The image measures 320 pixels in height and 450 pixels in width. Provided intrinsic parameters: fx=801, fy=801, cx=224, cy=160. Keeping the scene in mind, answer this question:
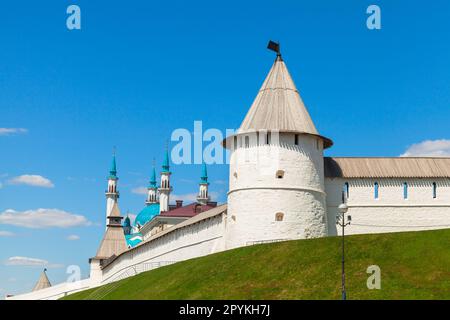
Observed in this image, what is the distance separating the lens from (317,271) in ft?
105

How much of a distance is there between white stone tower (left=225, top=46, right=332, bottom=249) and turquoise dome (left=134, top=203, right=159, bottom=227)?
2520 inches

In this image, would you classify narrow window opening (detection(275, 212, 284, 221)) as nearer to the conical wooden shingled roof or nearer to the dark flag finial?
the dark flag finial

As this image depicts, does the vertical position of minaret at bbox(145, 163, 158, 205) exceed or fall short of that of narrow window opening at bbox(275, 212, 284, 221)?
it exceeds it

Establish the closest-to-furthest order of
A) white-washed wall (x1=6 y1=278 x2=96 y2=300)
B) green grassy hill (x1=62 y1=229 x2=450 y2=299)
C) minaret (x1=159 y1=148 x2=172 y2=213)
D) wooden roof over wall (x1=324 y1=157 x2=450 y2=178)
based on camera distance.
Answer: green grassy hill (x1=62 y1=229 x2=450 y2=299)
wooden roof over wall (x1=324 y1=157 x2=450 y2=178)
white-washed wall (x1=6 y1=278 x2=96 y2=300)
minaret (x1=159 y1=148 x2=172 y2=213)

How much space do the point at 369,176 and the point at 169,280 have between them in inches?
485

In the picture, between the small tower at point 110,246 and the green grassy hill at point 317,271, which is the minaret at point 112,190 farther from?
the green grassy hill at point 317,271

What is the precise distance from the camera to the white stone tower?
39.7 m

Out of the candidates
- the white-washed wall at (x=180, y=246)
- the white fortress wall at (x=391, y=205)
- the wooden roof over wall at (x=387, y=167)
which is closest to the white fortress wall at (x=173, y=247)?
the white-washed wall at (x=180, y=246)

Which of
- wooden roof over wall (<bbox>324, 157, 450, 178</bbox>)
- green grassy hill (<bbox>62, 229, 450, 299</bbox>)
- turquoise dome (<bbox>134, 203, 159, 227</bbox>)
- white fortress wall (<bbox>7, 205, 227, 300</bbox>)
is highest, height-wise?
turquoise dome (<bbox>134, 203, 159, 227</bbox>)

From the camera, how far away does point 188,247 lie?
47.0m

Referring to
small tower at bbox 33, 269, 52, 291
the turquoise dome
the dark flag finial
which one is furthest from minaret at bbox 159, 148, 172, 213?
the dark flag finial

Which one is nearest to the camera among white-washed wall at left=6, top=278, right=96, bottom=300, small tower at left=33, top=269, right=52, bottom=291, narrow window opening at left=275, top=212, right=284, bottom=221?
narrow window opening at left=275, top=212, right=284, bottom=221

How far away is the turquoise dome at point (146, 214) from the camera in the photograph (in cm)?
10519
